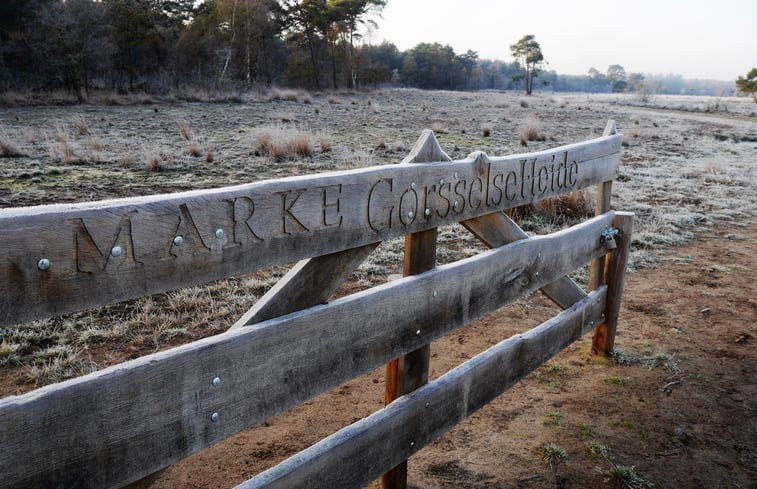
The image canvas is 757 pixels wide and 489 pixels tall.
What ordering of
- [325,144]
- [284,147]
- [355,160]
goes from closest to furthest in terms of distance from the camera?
[355,160], [284,147], [325,144]

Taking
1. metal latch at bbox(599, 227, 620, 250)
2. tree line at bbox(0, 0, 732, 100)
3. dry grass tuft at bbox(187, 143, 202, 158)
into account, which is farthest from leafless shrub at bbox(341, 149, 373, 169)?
tree line at bbox(0, 0, 732, 100)

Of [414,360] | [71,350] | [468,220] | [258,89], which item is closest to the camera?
[414,360]

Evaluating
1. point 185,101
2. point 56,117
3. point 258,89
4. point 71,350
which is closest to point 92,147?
point 56,117

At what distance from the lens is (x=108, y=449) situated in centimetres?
133

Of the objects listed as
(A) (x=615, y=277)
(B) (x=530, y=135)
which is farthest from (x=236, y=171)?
(B) (x=530, y=135)

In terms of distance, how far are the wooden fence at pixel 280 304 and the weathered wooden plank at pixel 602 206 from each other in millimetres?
982

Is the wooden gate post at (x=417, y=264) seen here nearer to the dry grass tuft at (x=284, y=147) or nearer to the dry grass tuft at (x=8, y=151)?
the dry grass tuft at (x=284, y=147)

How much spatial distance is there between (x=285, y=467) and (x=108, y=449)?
63 cm

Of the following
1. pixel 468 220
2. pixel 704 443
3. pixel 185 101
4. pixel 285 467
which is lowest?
pixel 704 443

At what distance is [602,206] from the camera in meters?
3.80

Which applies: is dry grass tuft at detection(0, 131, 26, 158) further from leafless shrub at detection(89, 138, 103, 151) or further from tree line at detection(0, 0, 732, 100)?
tree line at detection(0, 0, 732, 100)

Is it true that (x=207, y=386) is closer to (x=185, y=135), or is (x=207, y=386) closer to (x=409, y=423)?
(x=409, y=423)

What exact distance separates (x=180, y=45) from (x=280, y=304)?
38084 millimetres

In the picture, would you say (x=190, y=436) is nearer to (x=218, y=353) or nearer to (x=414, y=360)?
(x=218, y=353)
